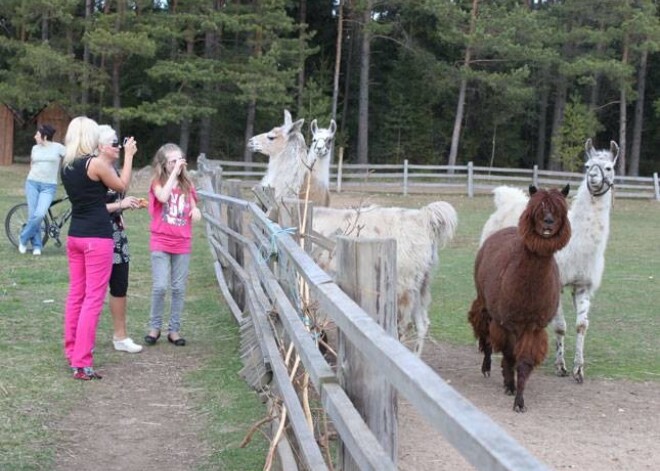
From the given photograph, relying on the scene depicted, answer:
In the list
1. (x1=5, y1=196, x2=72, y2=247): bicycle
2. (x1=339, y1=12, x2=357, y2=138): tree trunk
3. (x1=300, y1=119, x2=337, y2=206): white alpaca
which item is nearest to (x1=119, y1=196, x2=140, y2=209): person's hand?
(x1=300, y1=119, x2=337, y2=206): white alpaca

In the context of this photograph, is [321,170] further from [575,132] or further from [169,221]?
[575,132]

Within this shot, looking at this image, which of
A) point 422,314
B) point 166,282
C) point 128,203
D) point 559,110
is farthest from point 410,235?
point 559,110

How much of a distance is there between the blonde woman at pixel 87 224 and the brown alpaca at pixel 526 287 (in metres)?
2.78

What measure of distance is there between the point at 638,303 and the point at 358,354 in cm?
789

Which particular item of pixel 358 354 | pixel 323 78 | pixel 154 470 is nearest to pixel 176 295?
pixel 154 470

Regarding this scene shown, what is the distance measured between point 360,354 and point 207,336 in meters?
4.60

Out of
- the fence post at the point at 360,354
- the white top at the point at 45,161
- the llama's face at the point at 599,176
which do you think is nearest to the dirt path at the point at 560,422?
the llama's face at the point at 599,176

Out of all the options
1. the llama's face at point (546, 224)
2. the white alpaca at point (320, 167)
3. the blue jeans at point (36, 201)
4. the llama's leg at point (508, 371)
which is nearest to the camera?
the llama's face at point (546, 224)

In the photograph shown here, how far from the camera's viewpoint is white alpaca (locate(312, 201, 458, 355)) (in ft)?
20.7

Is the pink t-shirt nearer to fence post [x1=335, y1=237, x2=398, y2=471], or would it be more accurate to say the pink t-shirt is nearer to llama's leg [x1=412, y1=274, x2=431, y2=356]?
llama's leg [x1=412, y1=274, x2=431, y2=356]

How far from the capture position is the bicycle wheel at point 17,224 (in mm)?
11466

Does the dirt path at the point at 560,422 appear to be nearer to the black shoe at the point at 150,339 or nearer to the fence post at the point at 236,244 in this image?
the fence post at the point at 236,244

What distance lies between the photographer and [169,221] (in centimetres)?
656

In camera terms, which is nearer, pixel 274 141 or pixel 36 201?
pixel 274 141
